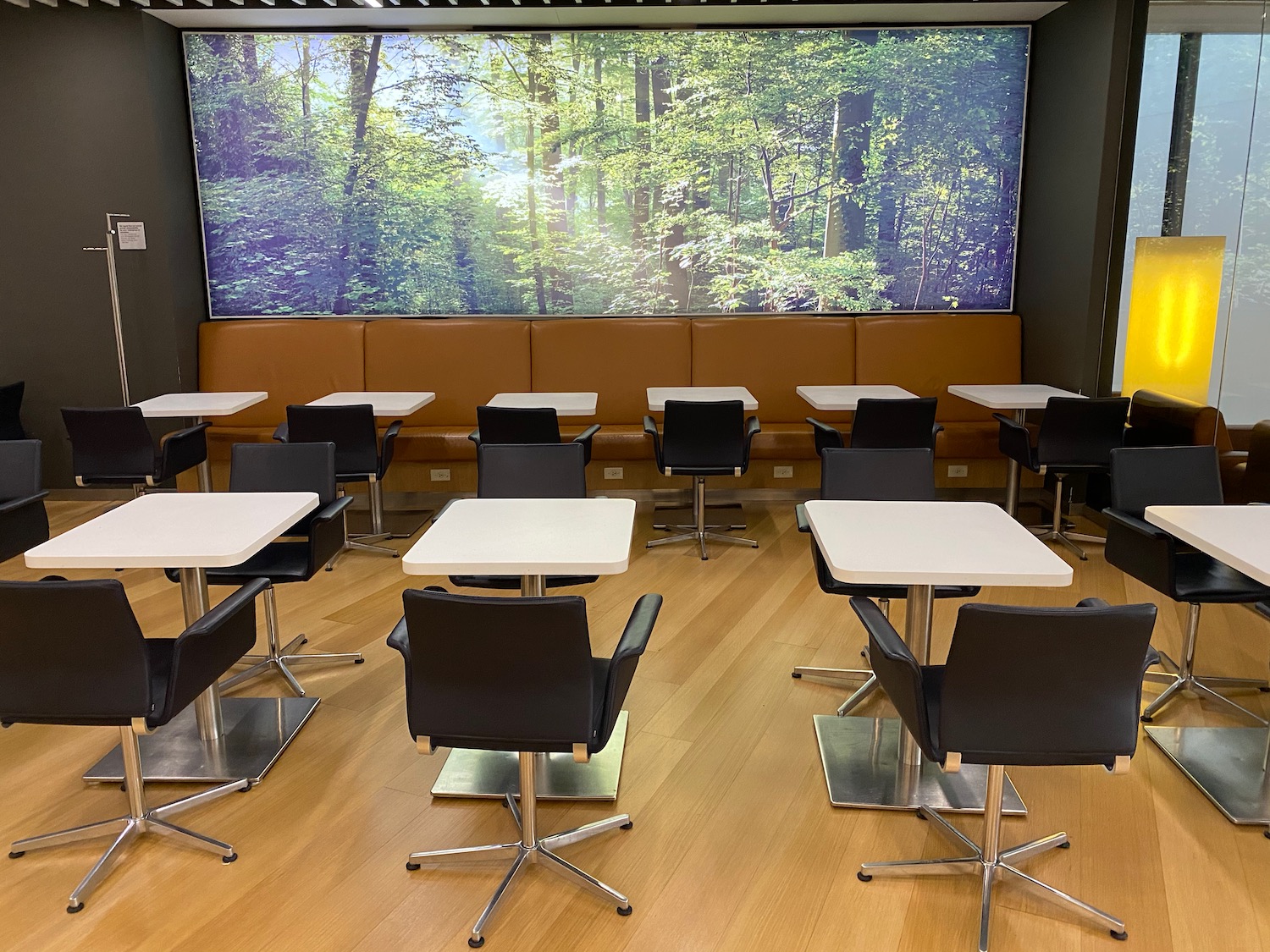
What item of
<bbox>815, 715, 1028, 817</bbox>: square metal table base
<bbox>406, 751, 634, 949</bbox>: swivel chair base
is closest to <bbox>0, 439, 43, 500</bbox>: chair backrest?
<bbox>406, 751, 634, 949</bbox>: swivel chair base

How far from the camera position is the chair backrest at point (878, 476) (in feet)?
11.9

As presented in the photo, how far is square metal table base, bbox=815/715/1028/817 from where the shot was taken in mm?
2857

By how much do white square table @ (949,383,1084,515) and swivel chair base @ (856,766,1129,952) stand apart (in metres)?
3.11

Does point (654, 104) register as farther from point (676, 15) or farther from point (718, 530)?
point (718, 530)

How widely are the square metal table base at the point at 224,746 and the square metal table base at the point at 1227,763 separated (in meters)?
3.00

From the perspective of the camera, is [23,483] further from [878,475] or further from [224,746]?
[878,475]

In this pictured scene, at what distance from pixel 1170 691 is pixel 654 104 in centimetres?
480

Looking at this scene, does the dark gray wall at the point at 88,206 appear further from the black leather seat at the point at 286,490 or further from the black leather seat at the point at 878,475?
the black leather seat at the point at 878,475

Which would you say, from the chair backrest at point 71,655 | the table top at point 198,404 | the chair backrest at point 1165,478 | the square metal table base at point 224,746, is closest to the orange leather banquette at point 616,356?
the table top at point 198,404

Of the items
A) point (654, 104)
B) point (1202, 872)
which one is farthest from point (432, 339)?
point (1202, 872)

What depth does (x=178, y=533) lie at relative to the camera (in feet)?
9.19

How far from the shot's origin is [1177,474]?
3.66 m

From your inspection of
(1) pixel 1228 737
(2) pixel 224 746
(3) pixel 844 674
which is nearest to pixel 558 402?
(3) pixel 844 674

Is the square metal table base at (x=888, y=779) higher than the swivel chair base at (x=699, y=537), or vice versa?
the swivel chair base at (x=699, y=537)
